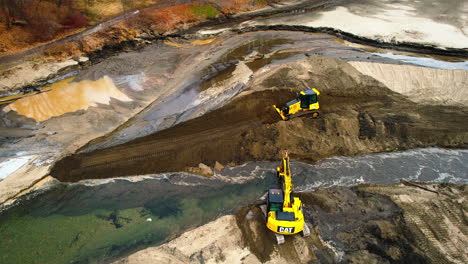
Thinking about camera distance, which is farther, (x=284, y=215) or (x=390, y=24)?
(x=390, y=24)

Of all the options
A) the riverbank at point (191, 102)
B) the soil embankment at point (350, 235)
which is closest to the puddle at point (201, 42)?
the riverbank at point (191, 102)

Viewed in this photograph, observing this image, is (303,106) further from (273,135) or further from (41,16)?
(41,16)

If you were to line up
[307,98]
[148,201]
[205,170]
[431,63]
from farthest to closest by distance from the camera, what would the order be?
[431,63] < [307,98] < [205,170] < [148,201]

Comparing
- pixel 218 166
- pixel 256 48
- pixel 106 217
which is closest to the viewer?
pixel 106 217

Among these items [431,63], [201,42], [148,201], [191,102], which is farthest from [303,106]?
[201,42]

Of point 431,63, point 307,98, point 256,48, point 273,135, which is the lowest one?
point 273,135

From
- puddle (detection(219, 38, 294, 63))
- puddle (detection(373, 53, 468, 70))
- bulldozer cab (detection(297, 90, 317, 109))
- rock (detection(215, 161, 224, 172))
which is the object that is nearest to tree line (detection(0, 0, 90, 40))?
puddle (detection(219, 38, 294, 63))
